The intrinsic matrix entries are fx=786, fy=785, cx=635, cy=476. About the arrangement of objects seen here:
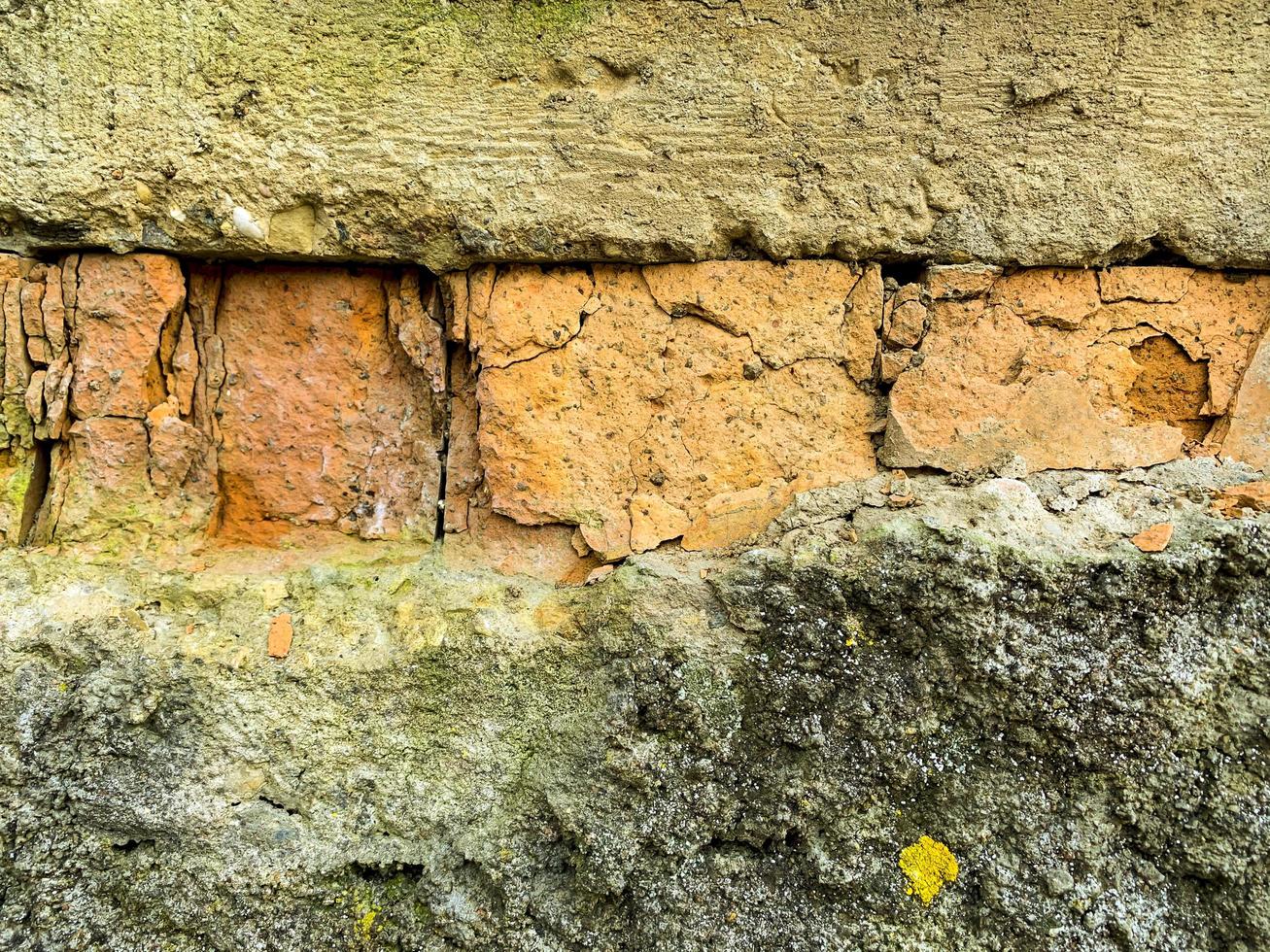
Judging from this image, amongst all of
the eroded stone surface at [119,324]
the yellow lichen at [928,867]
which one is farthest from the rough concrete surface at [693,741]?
the eroded stone surface at [119,324]

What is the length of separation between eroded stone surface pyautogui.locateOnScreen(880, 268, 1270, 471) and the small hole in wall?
193 centimetres

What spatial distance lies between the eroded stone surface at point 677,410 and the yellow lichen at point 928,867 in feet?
2.43

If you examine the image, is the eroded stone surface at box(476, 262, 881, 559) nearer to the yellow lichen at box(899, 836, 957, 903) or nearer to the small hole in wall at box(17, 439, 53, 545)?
the yellow lichen at box(899, 836, 957, 903)

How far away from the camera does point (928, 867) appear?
159 cm

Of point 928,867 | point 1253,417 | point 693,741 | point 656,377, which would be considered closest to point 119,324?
point 656,377

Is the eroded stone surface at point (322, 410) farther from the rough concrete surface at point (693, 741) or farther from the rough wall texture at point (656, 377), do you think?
the rough concrete surface at point (693, 741)

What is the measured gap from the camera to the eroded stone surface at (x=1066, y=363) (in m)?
1.71

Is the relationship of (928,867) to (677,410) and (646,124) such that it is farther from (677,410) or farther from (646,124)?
(646,124)

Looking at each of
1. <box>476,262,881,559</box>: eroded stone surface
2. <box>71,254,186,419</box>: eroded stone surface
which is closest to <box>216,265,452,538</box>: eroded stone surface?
<box>71,254,186,419</box>: eroded stone surface

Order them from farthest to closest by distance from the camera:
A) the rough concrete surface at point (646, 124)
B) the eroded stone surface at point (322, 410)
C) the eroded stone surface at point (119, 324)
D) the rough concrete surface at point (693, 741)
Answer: the eroded stone surface at point (322, 410), the eroded stone surface at point (119, 324), the rough concrete surface at point (646, 124), the rough concrete surface at point (693, 741)

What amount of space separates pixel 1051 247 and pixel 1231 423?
56cm

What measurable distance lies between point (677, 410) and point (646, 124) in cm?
61

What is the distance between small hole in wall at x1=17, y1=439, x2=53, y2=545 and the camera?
5.89ft

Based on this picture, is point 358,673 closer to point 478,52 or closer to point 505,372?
point 505,372
